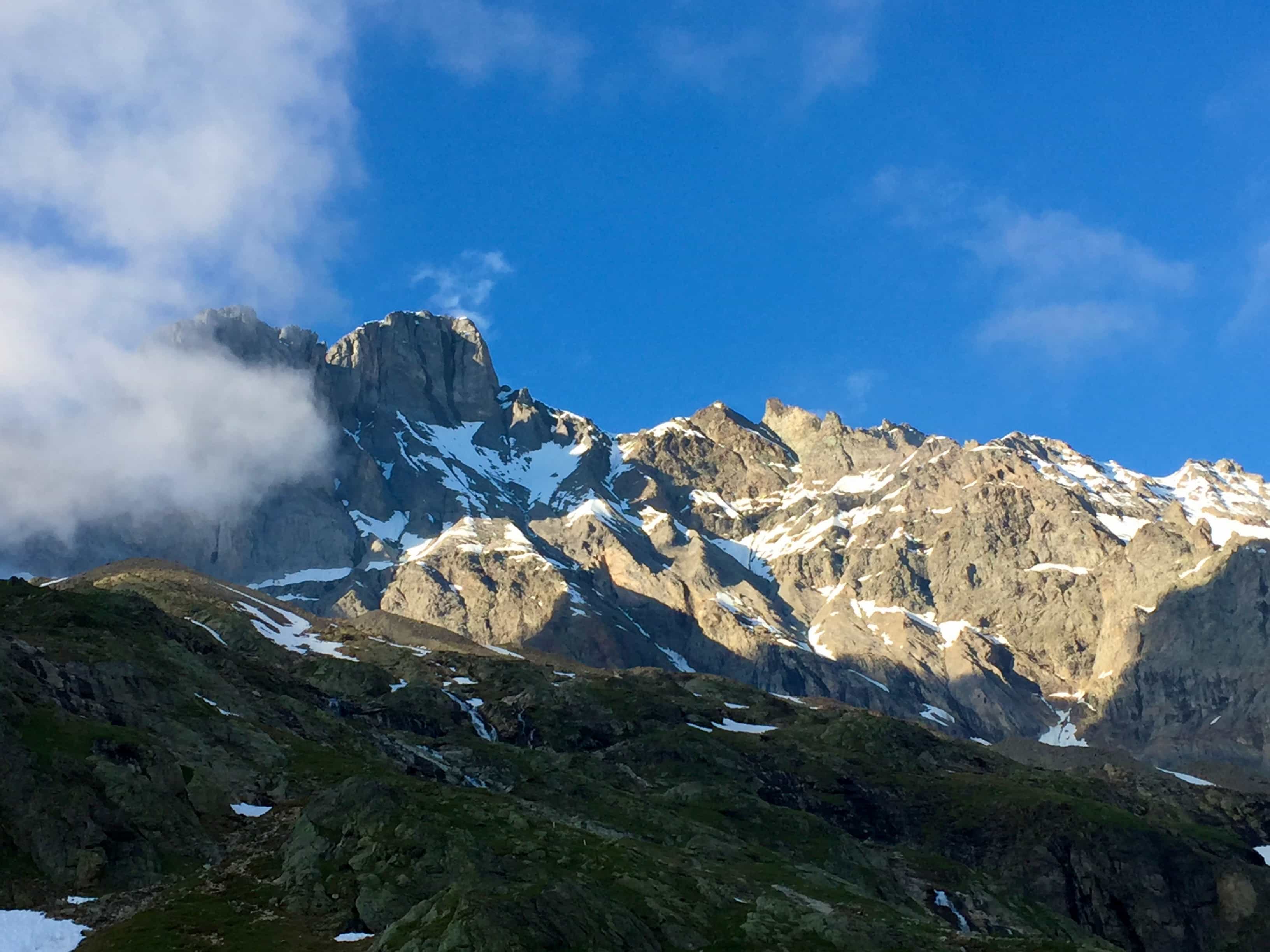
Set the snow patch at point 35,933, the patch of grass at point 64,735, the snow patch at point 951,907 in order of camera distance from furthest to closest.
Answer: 1. the snow patch at point 951,907
2. the patch of grass at point 64,735
3. the snow patch at point 35,933

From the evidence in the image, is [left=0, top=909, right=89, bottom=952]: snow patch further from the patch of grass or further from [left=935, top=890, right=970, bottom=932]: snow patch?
[left=935, top=890, right=970, bottom=932]: snow patch

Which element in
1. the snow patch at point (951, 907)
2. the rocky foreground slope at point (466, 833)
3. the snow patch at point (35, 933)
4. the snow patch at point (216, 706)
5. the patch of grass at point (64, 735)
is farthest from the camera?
the snow patch at point (951, 907)

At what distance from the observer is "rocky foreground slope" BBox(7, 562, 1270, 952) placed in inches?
2520

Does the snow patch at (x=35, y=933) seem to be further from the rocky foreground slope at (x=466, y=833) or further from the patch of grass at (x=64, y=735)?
the patch of grass at (x=64, y=735)

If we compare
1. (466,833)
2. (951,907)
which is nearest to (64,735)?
(466,833)

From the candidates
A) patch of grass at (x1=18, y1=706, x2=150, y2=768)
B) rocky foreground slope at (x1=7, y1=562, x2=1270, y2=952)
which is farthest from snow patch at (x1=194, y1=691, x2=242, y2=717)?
patch of grass at (x1=18, y1=706, x2=150, y2=768)

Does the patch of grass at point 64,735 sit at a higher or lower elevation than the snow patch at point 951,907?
higher

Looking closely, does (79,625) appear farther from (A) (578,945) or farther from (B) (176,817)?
(A) (578,945)

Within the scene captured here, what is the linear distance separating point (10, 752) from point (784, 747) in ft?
476

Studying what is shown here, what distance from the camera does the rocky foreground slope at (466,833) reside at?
210 ft

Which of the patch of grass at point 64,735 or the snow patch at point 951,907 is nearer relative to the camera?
the patch of grass at point 64,735

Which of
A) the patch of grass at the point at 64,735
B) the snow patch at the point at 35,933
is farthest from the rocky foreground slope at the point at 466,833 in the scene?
the snow patch at the point at 35,933

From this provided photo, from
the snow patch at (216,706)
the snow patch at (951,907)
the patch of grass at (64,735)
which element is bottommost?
the snow patch at (951,907)

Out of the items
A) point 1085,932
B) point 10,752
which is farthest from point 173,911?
point 1085,932
